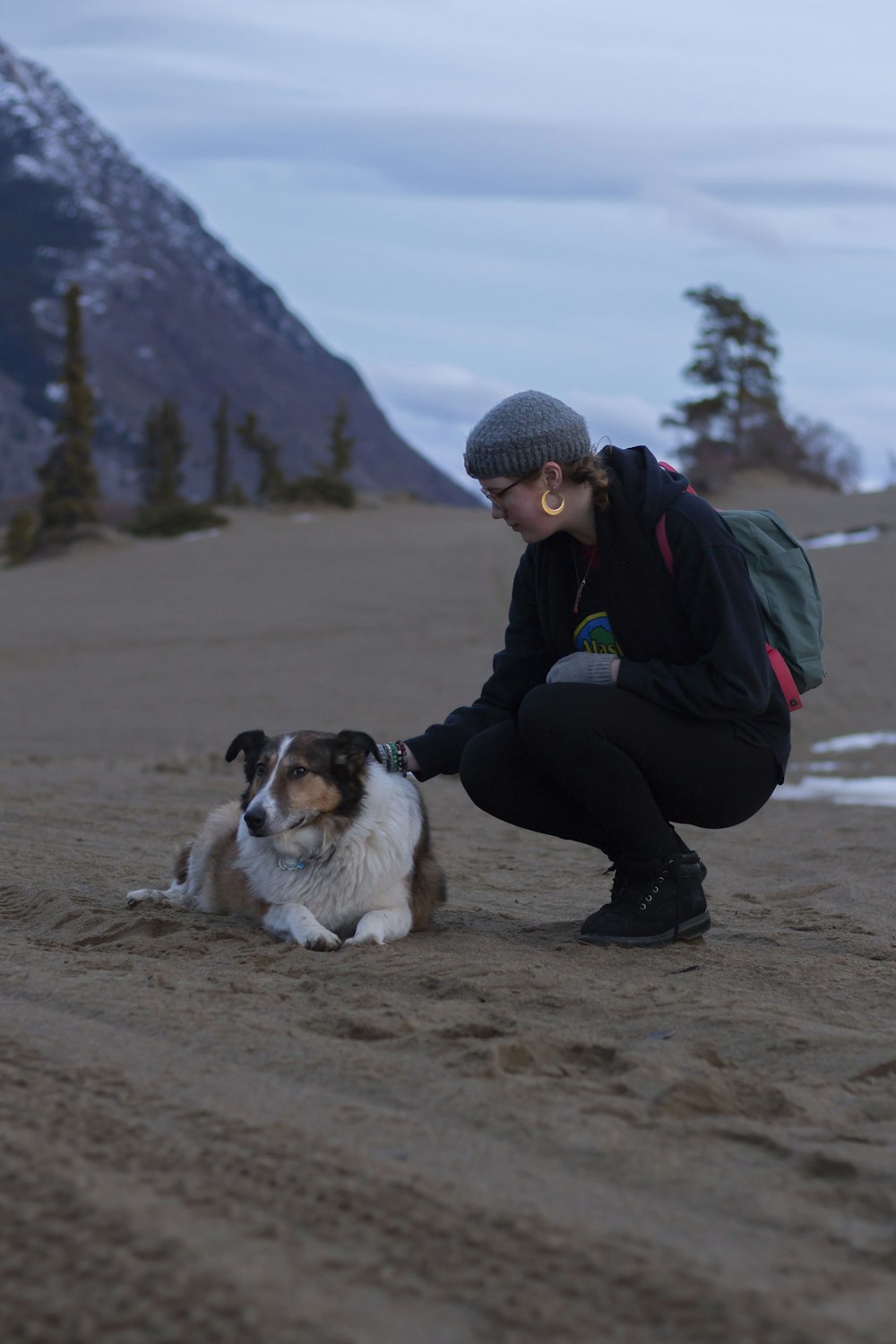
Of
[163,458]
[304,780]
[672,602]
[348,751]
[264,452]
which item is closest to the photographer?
[672,602]

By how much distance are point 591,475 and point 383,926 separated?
185 cm

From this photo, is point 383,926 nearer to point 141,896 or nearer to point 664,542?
point 141,896

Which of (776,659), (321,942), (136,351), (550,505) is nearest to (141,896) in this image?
(321,942)

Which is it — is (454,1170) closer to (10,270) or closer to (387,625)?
(387,625)

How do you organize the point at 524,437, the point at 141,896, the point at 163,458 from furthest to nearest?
the point at 163,458 → the point at 141,896 → the point at 524,437

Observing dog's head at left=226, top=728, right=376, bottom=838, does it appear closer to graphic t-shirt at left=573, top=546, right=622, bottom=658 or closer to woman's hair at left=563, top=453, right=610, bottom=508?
graphic t-shirt at left=573, top=546, right=622, bottom=658

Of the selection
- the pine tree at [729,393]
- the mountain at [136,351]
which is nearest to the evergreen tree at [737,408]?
the pine tree at [729,393]

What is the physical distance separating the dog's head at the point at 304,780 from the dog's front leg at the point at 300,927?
0.32 m

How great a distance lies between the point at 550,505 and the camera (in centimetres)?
472

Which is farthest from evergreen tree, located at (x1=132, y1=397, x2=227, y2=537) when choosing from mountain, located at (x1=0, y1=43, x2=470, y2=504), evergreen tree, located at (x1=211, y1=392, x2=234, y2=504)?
mountain, located at (x1=0, y1=43, x2=470, y2=504)

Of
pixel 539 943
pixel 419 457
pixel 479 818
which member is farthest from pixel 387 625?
pixel 419 457

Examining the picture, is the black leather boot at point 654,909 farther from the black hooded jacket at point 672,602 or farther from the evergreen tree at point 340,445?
the evergreen tree at point 340,445

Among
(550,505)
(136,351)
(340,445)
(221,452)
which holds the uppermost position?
(136,351)

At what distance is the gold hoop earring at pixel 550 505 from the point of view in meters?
4.70
